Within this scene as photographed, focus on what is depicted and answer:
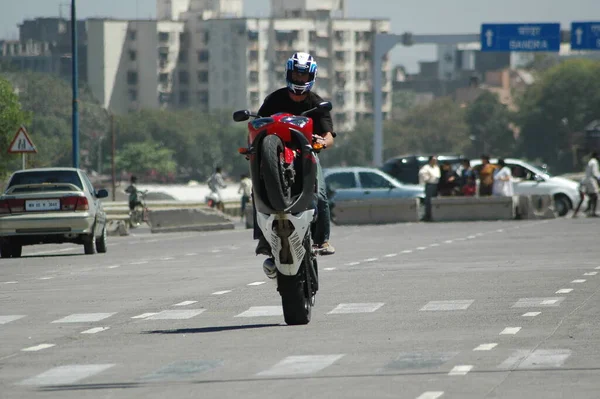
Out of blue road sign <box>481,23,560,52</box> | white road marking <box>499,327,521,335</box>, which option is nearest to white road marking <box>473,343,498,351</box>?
white road marking <box>499,327,521,335</box>

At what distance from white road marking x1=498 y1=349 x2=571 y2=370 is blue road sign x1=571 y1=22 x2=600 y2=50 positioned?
203 feet

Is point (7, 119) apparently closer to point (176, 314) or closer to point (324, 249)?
point (176, 314)

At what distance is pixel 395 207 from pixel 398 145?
142 meters

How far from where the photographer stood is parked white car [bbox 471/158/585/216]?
4572 cm

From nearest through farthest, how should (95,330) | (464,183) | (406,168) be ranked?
1. (95,330)
2. (464,183)
3. (406,168)

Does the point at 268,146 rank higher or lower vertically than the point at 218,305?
higher

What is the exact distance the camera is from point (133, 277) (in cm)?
1969

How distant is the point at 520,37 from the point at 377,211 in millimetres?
30544

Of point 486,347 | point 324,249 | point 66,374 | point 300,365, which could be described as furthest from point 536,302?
point 66,374

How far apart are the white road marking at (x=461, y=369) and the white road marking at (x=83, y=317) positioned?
4595mm

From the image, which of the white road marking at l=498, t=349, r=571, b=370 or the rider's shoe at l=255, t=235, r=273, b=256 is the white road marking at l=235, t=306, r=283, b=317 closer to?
the rider's shoe at l=255, t=235, r=273, b=256

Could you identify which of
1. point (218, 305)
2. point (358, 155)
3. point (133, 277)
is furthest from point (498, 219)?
point (358, 155)

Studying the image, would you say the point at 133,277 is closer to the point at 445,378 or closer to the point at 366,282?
the point at 366,282

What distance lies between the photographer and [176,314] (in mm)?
13797
